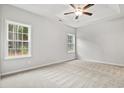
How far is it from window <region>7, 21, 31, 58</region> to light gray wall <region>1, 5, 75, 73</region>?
19 centimetres

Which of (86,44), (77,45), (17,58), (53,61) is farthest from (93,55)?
(17,58)

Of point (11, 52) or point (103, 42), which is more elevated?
point (103, 42)

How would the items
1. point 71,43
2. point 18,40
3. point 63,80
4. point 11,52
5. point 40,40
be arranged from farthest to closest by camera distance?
point 71,43 → point 40,40 → point 18,40 → point 11,52 → point 63,80

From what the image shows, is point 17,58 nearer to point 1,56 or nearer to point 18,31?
point 1,56

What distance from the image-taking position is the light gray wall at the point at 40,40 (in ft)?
11.6

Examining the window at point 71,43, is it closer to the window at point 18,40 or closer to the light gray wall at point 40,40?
the light gray wall at point 40,40

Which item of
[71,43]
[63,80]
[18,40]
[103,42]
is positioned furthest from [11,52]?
[103,42]

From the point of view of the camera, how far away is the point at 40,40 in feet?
15.2

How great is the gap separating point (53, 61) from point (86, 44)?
2.72 metres

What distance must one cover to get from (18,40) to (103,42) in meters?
4.63

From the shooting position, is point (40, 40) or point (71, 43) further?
point (71, 43)

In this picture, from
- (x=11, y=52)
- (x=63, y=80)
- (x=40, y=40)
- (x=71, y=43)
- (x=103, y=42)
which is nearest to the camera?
(x=63, y=80)

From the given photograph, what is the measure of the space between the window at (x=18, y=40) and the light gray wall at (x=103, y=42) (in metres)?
3.99

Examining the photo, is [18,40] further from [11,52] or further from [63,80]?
[63,80]
